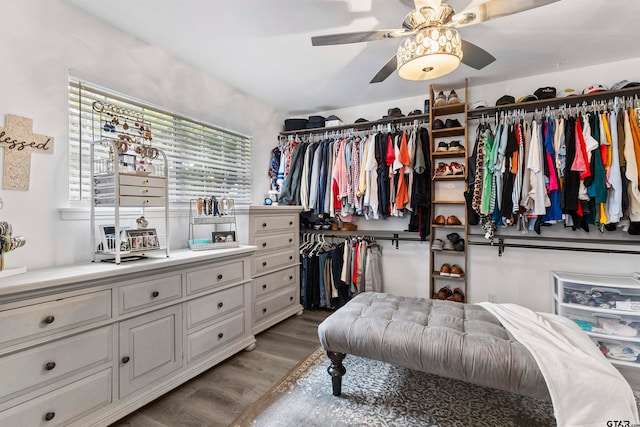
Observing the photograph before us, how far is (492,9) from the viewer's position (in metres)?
1.43

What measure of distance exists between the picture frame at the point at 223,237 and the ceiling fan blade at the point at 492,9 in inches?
85.9

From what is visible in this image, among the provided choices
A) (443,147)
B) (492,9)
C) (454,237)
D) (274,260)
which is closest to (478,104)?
(443,147)

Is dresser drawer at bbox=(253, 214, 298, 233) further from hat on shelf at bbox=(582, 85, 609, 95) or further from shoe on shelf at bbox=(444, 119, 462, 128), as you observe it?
hat on shelf at bbox=(582, 85, 609, 95)

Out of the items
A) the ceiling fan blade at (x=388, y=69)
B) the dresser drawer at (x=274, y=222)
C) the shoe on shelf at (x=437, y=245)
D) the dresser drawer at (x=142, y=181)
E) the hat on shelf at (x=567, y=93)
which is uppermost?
the hat on shelf at (x=567, y=93)

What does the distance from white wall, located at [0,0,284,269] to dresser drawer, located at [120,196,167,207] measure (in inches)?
14.7

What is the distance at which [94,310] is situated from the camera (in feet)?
4.91

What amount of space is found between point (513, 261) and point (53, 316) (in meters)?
3.63

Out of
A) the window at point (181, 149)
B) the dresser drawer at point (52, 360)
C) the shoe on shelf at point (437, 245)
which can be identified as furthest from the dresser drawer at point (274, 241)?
the shoe on shelf at point (437, 245)

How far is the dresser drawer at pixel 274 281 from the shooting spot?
279 centimetres

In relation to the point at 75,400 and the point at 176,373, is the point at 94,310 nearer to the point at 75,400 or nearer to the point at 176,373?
the point at 75,400

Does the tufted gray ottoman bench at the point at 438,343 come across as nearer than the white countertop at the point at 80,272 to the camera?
No

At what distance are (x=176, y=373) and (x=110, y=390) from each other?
0.40 metres

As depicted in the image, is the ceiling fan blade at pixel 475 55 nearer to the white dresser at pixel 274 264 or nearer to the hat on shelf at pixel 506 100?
the hat on shelf at pixel 506 100

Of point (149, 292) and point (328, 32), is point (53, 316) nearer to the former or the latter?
point (149, 292)
